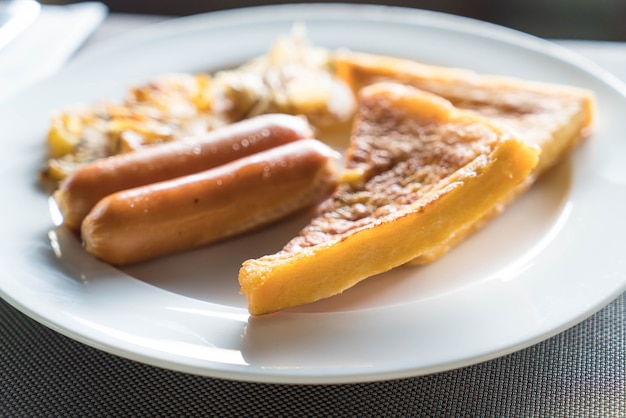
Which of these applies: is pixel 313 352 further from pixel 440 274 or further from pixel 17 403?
pixel 17 403

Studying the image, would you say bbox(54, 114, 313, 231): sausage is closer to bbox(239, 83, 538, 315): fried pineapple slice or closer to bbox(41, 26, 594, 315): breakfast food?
bbox(41, 26, 594, 315): breakfast food

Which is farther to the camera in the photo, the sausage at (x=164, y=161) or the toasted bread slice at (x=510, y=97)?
the toasted bread slice at (x=510, y=97)

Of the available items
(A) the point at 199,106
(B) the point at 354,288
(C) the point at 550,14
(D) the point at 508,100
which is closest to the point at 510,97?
(D) the point at 508,100

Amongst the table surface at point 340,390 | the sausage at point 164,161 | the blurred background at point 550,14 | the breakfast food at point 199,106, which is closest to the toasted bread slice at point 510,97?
the breakfast food at point 199,106

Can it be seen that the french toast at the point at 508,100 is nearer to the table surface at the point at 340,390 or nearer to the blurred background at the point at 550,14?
the table surface at the point at 340,390

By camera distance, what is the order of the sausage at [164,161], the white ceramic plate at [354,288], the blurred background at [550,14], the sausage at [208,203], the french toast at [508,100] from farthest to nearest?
the blurred background at [550,14], the french toast at [508,100], the sausage at [164,161], the sausage at [208,203], the white ceramic plate at [354,288]

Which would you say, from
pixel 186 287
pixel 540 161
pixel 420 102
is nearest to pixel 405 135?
pixel 420 102
